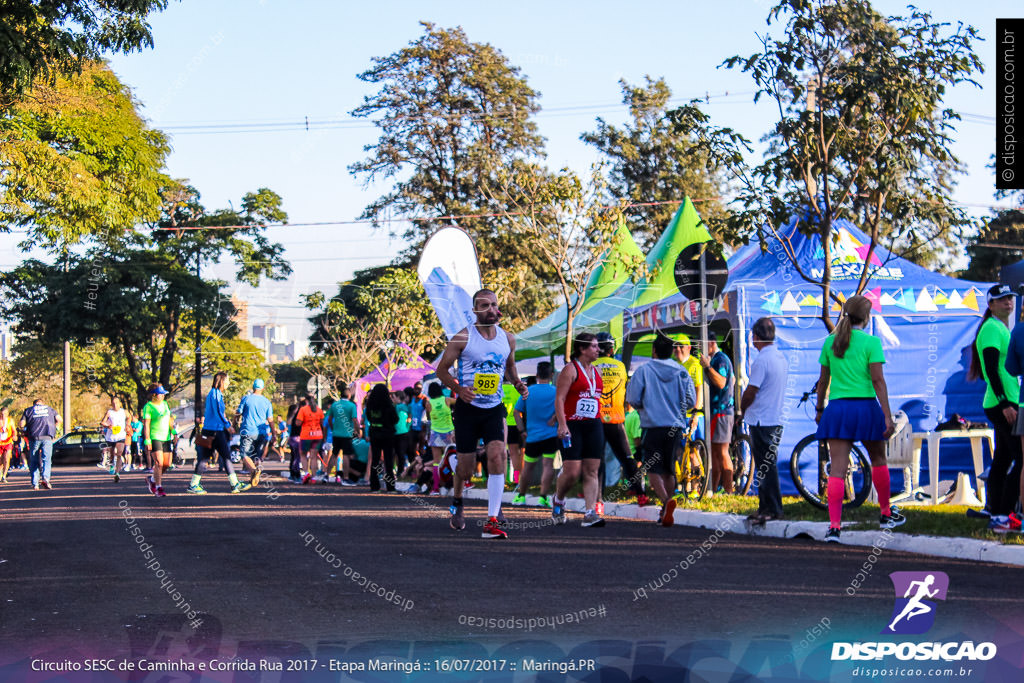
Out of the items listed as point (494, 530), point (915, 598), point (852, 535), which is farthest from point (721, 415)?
point (915, 598)

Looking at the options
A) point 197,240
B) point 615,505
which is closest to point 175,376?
point 197,240

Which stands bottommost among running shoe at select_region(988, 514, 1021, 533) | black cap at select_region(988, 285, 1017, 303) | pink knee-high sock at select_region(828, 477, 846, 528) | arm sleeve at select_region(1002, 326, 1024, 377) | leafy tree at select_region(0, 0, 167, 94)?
running shoe at select_region(988, 514, 1021, 533)

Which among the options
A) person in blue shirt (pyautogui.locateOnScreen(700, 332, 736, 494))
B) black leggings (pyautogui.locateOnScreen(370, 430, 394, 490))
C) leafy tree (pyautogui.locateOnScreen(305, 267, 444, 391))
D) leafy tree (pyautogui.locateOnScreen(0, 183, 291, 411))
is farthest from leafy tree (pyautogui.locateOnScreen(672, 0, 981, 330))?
leafy tree (pyautogui.locateOnScreen(0, 183, 291, 411))

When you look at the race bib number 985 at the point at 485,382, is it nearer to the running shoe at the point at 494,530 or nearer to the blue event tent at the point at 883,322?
the running shoe at the point at 494,530

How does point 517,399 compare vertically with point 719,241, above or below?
below

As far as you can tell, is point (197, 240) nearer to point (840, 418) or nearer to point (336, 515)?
point (336, 515)

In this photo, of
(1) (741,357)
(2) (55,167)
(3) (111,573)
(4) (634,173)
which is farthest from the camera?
(4) (634,173)

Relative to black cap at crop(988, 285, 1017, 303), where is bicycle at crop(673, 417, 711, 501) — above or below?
below

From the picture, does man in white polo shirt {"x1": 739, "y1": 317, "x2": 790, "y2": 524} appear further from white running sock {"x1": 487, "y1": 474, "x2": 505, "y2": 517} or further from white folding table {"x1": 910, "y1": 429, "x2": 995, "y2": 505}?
white folding table {"x1": 910, "y1": 429, "x2": 995, "y2": 505}

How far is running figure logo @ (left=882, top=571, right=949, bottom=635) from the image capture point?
19.1ft

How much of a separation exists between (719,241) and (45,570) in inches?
323

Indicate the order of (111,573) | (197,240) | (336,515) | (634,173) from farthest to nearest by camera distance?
(197,240), (634,173), (336,515), (111,573)

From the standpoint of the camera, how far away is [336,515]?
13320 millimetres

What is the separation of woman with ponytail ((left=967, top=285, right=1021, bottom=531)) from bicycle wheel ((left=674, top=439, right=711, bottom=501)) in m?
4.56
